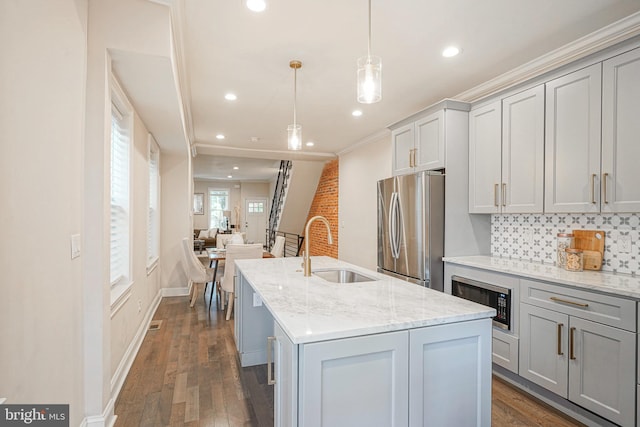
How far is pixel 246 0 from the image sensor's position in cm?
209

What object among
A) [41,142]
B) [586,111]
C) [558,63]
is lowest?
[41,142]

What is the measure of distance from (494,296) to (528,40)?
2073mm

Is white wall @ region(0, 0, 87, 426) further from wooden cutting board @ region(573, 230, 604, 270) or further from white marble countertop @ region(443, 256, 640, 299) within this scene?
wooden cutting board @ region(573, 230, 604, 270)

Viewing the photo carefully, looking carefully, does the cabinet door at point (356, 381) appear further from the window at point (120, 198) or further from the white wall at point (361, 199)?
the white wall at point (361, 199)

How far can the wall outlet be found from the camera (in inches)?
92.8

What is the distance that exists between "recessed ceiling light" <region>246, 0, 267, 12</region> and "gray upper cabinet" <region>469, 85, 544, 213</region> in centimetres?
224

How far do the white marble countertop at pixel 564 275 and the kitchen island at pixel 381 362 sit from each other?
107 centimetres

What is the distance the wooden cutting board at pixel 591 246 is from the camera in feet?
8.18

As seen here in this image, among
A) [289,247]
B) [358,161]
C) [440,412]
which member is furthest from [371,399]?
[289,247]

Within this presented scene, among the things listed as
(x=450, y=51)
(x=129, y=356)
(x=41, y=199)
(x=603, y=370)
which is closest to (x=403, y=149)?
(x=450, y=51)

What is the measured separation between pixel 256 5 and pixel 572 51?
2505 millimetres

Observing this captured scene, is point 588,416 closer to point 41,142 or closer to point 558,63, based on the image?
point 558,63

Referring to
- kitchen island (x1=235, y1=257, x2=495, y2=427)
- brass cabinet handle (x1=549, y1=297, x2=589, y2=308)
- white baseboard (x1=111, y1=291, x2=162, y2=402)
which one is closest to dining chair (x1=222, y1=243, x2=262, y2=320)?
white baseboard (x1=111, y1=291, x2=162, y2=402)

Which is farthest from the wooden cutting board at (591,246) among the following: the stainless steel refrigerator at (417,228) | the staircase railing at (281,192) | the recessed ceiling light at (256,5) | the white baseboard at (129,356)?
the staircase railing at (281,192)
